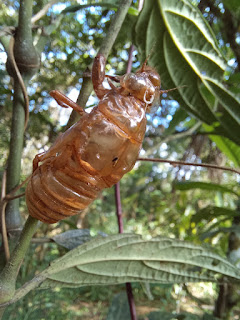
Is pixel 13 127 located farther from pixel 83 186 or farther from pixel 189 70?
pixel 189 70

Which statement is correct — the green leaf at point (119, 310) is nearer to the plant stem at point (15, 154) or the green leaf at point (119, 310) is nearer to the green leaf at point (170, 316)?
the green leaf at point (170, 316)

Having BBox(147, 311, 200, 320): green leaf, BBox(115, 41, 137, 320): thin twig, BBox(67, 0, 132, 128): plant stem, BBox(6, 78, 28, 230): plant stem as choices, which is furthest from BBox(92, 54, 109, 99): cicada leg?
BBox(147, 311, 200, 320): green leaf

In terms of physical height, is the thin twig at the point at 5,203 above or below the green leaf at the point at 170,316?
above

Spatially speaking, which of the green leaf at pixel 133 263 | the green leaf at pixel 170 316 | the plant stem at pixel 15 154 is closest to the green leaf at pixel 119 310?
the green leaf at pixel 170 316

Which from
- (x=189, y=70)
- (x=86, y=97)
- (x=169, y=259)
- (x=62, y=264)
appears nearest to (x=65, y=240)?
(x=62, y=264)

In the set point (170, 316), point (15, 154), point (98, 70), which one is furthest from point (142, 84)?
point (170, 316)

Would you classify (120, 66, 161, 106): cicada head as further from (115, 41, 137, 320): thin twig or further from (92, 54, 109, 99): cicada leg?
(115, 41, 137, 320): thin twig

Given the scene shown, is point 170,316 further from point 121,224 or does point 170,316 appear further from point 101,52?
point 101,52
